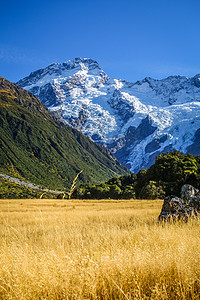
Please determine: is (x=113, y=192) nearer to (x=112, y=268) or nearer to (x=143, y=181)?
(x=143, y=181)

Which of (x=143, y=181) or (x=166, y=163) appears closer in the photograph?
(x=166, y=163)

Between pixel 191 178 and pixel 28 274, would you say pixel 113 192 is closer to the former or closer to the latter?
pixel 191 178

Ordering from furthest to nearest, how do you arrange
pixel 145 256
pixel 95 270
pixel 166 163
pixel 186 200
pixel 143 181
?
pixel 143 181, pixel 166 163, pixel 186 200, pixel 145 256, pixel 95 270

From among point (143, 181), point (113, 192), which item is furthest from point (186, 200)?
point (113, 192)

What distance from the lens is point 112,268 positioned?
302 cm

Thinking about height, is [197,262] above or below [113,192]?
above

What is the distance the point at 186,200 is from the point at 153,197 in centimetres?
2171

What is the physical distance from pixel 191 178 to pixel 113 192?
2560cm

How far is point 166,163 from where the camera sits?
35750mm

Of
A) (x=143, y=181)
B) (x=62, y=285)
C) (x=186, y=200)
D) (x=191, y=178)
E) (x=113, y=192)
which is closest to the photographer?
(x=62, y=285)

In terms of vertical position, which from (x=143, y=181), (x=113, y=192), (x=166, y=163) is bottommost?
(x=113, y=192)

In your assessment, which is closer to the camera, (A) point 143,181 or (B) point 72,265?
(B) point 72,265

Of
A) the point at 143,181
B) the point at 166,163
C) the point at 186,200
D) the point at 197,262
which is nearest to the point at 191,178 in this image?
the point at 166,163

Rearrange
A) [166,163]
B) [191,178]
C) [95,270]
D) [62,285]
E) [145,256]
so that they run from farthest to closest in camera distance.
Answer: [166,163]
[191,178]
[145,256]
[95,270]
[62,285]
